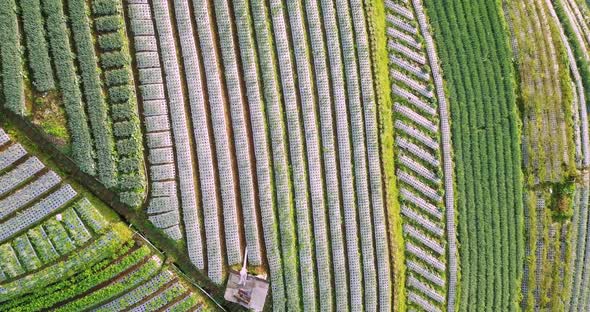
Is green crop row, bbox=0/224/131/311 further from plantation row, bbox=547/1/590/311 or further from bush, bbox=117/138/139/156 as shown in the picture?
plantation row, bbox=547/1/590/311

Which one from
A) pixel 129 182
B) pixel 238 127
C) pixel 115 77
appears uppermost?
pixel 115 77

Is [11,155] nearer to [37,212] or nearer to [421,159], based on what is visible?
[37,212]

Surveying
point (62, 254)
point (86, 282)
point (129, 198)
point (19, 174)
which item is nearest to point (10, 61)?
point (19, 174)

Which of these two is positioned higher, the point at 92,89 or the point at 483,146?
the point at 92,89

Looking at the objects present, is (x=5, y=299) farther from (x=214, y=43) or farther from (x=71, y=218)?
(x=214, y=43)

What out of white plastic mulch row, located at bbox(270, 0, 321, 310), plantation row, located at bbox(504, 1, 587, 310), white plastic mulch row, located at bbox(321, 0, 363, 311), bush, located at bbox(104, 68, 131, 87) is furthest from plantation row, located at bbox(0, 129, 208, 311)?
plantation row, located at bbox(504, 1, 587, 310)

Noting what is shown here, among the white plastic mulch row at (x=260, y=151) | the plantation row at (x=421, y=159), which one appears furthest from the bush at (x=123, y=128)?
the plantation row at (x=421, y=159)

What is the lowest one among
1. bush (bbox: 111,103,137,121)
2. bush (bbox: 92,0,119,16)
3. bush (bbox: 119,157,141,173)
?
bush (bbox: 119,157,141,173)
